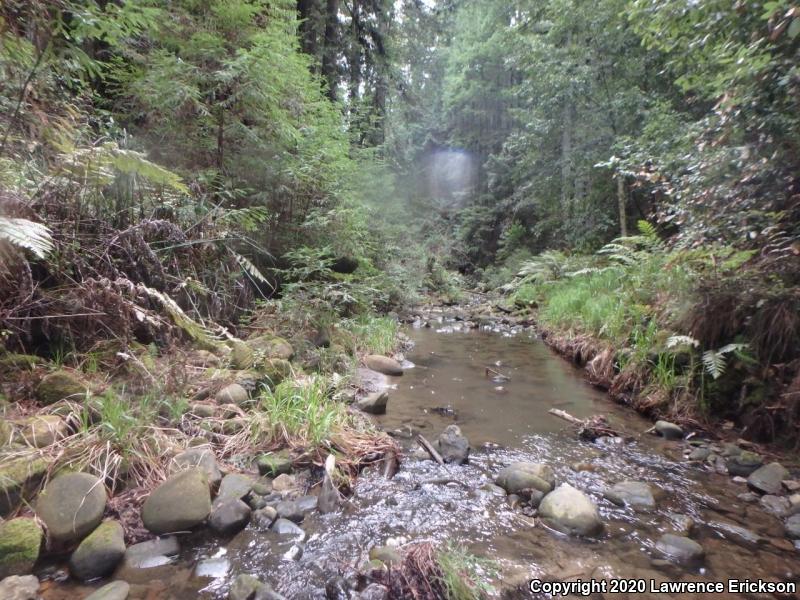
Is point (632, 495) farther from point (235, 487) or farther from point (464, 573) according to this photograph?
point (235, 487)

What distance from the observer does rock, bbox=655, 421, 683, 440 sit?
13.4 ft

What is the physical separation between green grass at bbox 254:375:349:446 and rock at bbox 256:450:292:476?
0.22 metres

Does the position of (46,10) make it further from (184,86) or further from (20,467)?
(20,467)

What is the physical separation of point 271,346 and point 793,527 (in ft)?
15.2

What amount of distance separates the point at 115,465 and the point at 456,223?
21.9 m

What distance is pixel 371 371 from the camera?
6008 mm

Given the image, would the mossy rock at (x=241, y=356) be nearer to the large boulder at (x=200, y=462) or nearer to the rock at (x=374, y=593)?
the large boulder at (x=200, y=462)

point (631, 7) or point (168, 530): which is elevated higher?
point (631, 7)

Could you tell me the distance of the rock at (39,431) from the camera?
239 cm

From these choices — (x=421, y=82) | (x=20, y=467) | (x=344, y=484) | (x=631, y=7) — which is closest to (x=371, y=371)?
(x=344, y=484)

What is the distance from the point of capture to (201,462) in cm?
279

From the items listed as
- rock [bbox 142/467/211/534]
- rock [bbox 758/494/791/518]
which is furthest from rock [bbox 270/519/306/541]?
rock [bbox 758/494/791/518]

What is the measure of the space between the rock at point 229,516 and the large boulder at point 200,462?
22 centimetres
